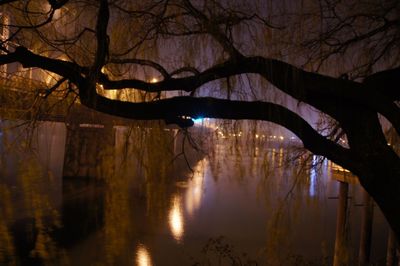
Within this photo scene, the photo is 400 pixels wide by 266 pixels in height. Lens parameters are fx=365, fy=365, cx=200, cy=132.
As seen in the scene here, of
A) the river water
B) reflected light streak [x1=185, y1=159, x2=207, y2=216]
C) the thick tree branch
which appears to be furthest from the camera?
reflected light streak [x1=185, y1=159, x2=207, y2=216]

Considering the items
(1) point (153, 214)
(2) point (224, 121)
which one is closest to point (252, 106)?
(2) point (224, 121)

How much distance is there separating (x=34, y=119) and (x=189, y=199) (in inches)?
645

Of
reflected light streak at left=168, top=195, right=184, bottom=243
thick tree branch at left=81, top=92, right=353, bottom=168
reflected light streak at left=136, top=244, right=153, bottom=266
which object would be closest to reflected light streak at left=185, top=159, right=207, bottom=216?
reflected light streak at left=168, top=195, right=184, bottom=243

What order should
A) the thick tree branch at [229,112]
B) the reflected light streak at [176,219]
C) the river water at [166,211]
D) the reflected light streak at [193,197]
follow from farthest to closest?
1. the reflected light streak at [193,197]
2. the reflected light streak at [176,219]
3. the river water at [166,211]
4. the thick tree branch at [229,112]

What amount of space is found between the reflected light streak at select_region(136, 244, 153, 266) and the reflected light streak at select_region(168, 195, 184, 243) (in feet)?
4.64

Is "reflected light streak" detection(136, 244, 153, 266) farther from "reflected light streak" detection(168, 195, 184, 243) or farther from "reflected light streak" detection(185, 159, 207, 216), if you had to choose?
"reflected light streak" detection(185, 159, 207, 216)

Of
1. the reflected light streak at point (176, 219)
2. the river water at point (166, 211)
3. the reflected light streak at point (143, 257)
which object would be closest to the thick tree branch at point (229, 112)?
the river water at point (166, 211)

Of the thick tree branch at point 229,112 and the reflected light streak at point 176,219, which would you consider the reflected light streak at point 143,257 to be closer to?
the reflected light streak at point 176,219

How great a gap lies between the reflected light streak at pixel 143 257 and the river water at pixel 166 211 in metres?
0.03

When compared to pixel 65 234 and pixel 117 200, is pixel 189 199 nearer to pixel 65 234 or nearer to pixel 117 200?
pixel 117 200

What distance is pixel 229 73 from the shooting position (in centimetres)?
338

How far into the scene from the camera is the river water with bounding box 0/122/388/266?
4.61 meters

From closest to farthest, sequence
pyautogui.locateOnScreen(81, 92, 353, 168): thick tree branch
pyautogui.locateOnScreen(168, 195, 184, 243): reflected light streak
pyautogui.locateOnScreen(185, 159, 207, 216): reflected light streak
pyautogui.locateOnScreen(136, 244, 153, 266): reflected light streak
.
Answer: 1. pyautogui.locateOnScreen(81, 92, 353, 168): thick tree branch
2. pyautogui.locateOnScreen(136, 244, 153, 266): reflected light streak
3. pyautogui.locateOnScreen(168, 195, 184, 243): reflected light streak
4. pyautogui.locateOnScreen(185, 159, 207, 216): reflected light streak

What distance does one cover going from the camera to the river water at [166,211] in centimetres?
461
